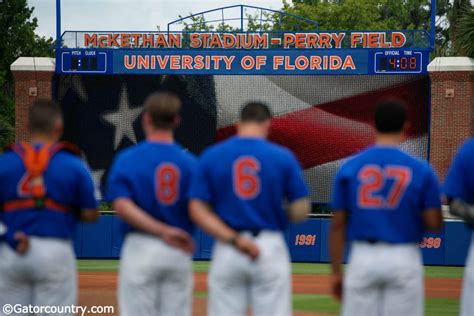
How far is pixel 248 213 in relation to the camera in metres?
6.62

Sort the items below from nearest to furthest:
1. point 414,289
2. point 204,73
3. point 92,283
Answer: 1. point 414,289
2. point 92,283
3. point 204,73

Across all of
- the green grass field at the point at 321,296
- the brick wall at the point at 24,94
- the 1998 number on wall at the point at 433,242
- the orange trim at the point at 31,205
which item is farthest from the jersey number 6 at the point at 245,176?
the brick wall at the point at 24,94

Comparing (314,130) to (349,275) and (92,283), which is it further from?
(349,275)

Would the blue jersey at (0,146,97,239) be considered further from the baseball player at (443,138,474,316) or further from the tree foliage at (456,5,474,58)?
the tree foliage at (456,5,474,58)

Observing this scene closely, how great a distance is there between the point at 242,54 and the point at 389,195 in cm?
2261

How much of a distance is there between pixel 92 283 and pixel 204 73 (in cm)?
1043

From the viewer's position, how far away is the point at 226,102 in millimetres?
29812

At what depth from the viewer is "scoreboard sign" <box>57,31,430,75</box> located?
28.2 metres

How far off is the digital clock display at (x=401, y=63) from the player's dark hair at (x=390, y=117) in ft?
69.9

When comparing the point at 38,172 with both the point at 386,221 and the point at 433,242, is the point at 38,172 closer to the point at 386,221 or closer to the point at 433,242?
the point at 386,221

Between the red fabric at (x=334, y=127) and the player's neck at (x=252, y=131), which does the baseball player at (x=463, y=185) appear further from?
the red fabric at (x=334, y=127)

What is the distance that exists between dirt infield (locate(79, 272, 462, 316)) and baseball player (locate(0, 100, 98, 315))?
24.0 feet

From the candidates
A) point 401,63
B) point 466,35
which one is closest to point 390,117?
point 401,63

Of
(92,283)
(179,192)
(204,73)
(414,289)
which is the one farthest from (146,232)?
(204,73)
